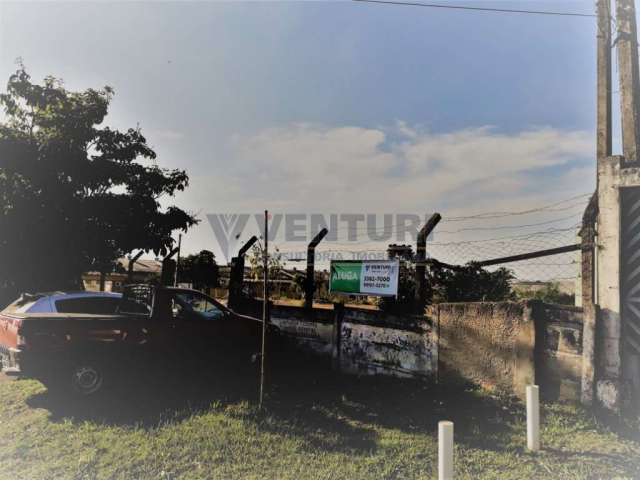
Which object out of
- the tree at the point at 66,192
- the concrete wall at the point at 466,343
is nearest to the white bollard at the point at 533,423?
the concrete wall at the point at 466,343

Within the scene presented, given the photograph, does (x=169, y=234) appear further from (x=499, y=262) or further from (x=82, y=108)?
(x=499, y=262)

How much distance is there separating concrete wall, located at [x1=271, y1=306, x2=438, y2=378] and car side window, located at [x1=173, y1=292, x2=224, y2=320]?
162 centimetres

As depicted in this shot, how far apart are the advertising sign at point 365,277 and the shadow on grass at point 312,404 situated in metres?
1.42

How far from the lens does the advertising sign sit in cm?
684

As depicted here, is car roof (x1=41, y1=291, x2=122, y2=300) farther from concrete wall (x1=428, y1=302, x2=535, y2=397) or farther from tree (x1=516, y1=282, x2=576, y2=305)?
tree (x1=516, y1=282, x2=576, y2=305)

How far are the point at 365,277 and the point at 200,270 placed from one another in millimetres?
7849

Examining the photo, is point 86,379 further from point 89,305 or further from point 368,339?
point 368,339

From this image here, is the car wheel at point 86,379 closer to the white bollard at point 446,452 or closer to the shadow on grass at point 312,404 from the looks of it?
the shadow on grass at point 312,404

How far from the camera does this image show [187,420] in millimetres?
5156

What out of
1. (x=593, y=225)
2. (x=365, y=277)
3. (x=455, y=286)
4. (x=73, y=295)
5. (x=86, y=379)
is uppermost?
(x=593, y=225)

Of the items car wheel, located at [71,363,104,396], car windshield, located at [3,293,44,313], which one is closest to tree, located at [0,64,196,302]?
car windshield, located at [3,293,44,313]

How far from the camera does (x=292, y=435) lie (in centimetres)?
472

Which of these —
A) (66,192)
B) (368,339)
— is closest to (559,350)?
(368,339)

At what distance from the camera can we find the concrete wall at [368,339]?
643 centimetres
